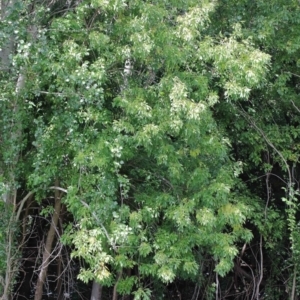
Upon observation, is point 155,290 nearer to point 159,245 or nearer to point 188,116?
point 159,245

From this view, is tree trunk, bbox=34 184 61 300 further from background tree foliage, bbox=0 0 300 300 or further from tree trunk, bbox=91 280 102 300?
tree trunk, bbox=91 280 102 300

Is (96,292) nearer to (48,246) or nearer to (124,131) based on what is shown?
(48,246)

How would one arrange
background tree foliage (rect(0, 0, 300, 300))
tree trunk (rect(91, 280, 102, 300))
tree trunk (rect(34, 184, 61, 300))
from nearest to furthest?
background tree foliage (rect(0, 0, 300, 300)), tree trunk (rect(34, 184, 61, 300)), tree trunk (rect(91, 280, 102, 300))

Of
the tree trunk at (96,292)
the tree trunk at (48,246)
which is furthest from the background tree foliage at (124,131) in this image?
the tree trunk at (96,292)

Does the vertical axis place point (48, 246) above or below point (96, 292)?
above

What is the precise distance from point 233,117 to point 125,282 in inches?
91.1

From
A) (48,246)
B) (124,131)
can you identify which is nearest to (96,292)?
(48,246)

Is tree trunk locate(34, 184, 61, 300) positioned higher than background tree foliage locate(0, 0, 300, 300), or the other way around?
background tree foliage locate(0, 0, 300, 300)

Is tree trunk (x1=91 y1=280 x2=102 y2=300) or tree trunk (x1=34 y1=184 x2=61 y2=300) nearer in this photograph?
tree trunk (x1=34 y1=184 x2=61 y2=300)

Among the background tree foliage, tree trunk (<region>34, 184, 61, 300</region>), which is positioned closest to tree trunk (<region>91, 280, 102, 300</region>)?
tree trunk (<region>34, 184, 61, 300</region>)

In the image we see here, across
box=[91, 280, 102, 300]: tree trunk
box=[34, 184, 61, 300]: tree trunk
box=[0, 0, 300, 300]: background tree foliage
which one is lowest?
box=[91, 280, 102, 300]: tree trunk

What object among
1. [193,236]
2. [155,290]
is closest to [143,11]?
[193,236]

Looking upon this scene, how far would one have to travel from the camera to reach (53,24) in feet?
15.4

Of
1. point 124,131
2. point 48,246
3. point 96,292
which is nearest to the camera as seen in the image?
point 124,131
